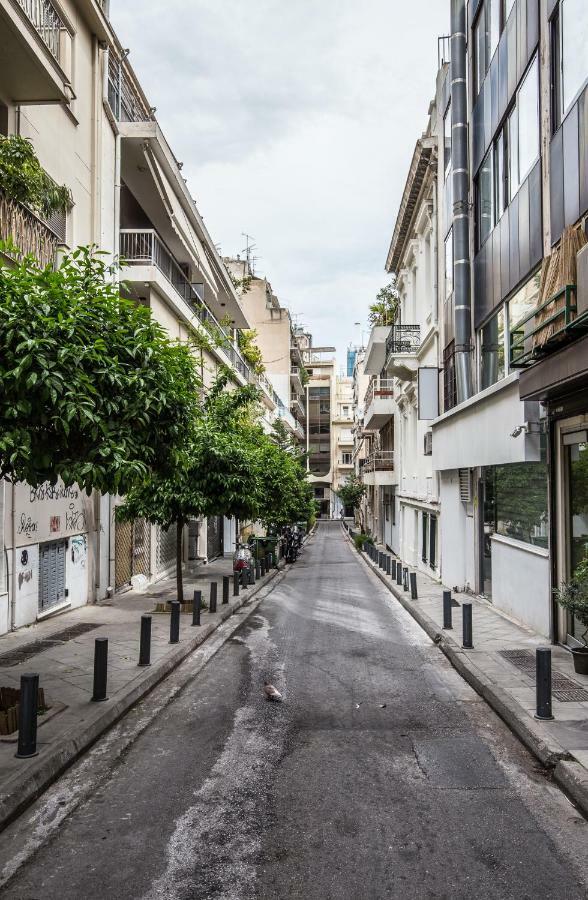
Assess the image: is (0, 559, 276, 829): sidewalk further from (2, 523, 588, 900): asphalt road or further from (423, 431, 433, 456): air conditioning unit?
(423, 431, 433, 456): air conditioning unit

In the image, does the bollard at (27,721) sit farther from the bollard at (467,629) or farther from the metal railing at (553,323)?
the metal railing at (553,323)

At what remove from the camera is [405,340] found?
26.4m

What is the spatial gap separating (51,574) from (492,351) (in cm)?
1109

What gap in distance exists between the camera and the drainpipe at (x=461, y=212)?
1744 centimetres

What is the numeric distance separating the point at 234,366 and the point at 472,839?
27832 millimetres

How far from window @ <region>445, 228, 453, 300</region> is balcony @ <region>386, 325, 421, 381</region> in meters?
5.10

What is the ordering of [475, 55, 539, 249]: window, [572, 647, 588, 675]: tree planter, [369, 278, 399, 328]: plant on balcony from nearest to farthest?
1. [572, 647, 588, 675]: tree planter
2. [475, 55, 539, 249]: window
3. [369, 278, 399, 328]: plant on balcony

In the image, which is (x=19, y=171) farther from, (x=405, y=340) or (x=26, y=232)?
(x=405, y=340)

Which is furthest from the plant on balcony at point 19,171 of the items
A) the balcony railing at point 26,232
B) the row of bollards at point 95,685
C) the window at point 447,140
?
the window at point 447,140

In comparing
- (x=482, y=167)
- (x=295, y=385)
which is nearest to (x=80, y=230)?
(x=482, y=167)

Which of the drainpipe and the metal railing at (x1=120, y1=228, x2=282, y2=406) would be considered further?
the metal railing at (x1=120, y1=228, x2=282, y2=406)

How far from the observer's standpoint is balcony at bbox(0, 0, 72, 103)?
982cm

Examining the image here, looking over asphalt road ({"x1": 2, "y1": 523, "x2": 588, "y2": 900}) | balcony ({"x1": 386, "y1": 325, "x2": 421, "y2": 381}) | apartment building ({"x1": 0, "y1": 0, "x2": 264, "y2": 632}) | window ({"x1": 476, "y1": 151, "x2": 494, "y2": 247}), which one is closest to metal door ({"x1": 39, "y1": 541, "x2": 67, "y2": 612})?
apartment building ({"x1": 0, "y1": 0, "x2": 264, "y2": 632})

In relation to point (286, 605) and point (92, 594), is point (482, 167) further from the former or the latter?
point (92, 594)
